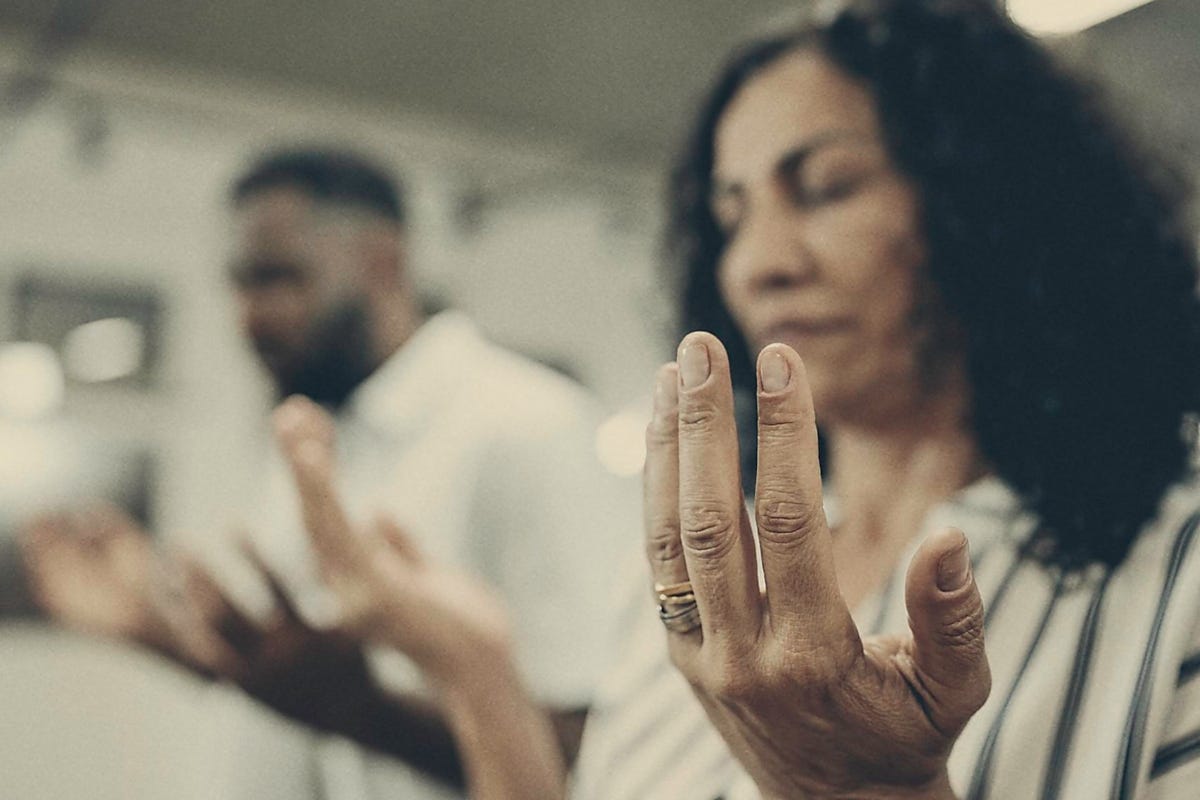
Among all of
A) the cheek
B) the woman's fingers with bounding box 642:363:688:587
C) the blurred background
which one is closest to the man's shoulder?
the cheek

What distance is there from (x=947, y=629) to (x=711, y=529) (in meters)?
0.11

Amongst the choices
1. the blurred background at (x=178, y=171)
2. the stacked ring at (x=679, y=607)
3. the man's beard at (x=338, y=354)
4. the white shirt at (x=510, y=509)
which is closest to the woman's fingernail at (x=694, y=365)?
the stacked ring at (x=679, y=607)

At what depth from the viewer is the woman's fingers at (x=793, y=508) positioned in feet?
1.59

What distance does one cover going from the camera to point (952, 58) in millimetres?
912

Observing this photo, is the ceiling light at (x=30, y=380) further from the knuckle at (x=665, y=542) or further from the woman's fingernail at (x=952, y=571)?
the woman's fingernail at (x=952, y=571)

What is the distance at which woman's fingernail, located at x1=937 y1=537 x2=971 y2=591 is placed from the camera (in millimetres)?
482

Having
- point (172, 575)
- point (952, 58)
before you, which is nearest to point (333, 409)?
point (172, 575)

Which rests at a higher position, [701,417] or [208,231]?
[208,231]

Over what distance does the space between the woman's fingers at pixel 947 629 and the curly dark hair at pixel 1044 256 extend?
253 mm

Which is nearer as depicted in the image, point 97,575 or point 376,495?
point 97,575

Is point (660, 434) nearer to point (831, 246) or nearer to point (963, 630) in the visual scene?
point (963, 630)

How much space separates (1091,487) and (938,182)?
0.26 m

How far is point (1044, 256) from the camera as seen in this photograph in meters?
0.83

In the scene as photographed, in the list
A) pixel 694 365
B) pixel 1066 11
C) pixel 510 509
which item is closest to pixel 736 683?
pixel 694 365
